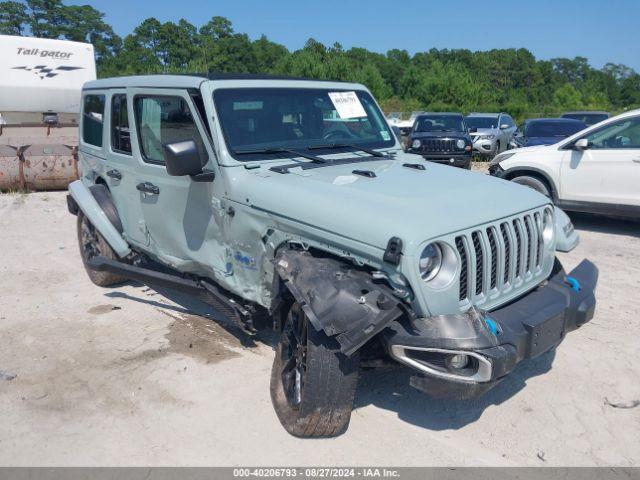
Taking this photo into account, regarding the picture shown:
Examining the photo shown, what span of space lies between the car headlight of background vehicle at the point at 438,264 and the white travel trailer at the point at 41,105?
36.4 feet

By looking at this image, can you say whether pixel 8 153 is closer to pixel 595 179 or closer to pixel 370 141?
pixel 370 141

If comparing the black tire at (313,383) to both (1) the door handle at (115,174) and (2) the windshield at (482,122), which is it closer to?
(1) the door handle at (115,174)

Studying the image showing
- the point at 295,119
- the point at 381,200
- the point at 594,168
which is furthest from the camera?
the point at 594,168

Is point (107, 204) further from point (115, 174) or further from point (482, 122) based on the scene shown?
point (482, 122)

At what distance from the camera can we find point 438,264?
10.4ft

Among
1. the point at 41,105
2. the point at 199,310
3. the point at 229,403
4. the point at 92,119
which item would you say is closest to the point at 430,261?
the point at 229,403

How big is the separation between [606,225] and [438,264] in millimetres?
7006

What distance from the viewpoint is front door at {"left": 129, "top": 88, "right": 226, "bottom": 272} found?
4.26 meters

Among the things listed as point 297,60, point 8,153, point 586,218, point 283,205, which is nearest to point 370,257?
point 283,205

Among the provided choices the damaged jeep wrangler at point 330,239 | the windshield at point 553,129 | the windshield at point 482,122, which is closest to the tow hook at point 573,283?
the damaged jeep wrangler at point 330,239

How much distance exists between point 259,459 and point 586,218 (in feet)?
26.1

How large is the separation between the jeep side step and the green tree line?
38.9 feet

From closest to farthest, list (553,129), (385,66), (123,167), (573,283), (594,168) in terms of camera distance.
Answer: (573,283), (123,167), (594,168), (553,129), (385,66)

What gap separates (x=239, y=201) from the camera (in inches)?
155
